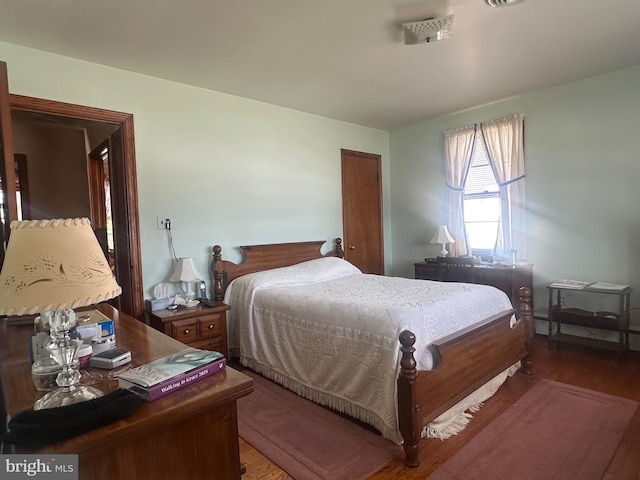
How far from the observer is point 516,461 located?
195cm

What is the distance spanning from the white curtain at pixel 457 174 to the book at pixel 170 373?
154 inches

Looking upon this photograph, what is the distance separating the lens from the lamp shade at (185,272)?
3.15 metres

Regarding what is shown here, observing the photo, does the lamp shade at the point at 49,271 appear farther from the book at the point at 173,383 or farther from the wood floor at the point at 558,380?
the wood floor at the point at 558,380

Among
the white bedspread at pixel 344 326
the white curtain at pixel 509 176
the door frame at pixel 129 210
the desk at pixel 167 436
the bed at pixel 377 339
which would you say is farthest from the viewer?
the white curtain at pixel 509 176

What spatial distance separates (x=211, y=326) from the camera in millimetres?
3131

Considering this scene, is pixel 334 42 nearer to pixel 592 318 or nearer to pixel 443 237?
pixel 443 237

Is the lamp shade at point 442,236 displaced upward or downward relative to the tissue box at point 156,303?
upward

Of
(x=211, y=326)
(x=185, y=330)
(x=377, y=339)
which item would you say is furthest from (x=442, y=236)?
(x=185, y=330)

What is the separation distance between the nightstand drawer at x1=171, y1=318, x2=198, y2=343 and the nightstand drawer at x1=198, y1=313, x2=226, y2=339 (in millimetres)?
51

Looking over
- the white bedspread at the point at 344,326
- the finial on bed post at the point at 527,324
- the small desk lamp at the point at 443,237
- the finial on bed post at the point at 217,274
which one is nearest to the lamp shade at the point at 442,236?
the small desk lamp at the point at 443,237

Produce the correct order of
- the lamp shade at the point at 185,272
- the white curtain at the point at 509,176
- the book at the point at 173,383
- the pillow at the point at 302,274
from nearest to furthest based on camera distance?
the book at the point at 173,383, the lamp shade at the point at 185,272, the pillow at the point at 302,274, the white curtain at the point at 509,176

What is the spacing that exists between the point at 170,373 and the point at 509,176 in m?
4.07

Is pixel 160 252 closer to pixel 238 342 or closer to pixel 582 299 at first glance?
pixel 238 342

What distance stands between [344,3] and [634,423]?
3.08 metres
